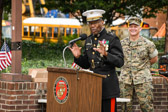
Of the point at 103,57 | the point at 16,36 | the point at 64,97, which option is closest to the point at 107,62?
the point at 103,57

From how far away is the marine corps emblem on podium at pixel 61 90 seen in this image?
6.32 m

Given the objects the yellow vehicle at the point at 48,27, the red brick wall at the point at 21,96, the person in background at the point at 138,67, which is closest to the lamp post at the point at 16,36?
the red brick wall at the point at 21,96

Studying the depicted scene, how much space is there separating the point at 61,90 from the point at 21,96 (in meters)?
2.62

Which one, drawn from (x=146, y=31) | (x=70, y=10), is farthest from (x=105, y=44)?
(x=146, y=31)

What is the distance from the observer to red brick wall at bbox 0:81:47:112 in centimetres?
878

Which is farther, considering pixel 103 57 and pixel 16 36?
pixel 16 36

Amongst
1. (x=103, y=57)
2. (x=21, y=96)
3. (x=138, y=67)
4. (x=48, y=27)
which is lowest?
(x=21, y=96)

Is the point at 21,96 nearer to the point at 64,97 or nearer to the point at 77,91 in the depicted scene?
the point at 64,97

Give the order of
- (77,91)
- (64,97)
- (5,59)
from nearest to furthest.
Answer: (77,91), (64,97), (5,59)

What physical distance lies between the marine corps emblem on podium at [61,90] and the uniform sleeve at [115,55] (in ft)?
2.10

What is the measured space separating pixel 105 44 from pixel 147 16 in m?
16.8

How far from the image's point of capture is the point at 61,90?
6.38 metres

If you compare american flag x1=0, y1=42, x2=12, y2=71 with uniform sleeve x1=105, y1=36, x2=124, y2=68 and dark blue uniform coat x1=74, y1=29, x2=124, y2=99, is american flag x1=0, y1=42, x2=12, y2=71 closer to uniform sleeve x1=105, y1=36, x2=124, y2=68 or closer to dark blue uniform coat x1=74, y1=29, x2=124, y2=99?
dark blue uniform coat x1=74, y1=29, x2=124, y2=99

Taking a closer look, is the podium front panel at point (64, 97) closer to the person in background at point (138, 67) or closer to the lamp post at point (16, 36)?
the person in background at point (138, 67)
